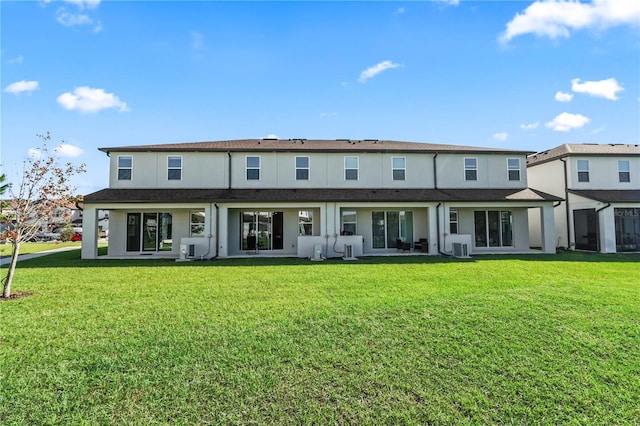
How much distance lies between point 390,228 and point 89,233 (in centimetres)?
1471

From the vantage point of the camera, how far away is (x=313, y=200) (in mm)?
14523

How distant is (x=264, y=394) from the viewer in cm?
344

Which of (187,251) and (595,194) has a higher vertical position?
(595,194)

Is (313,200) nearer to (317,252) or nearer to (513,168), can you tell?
(317,252)

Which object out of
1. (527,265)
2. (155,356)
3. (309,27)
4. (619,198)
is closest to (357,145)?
(309,27)

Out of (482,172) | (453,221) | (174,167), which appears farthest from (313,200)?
(482,172)

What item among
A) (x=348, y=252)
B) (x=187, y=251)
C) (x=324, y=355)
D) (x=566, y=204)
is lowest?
(x=324, y=355)

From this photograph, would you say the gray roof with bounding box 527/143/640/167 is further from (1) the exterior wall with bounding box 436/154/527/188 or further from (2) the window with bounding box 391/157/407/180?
(2) the window with bounding box 391/157/407/180

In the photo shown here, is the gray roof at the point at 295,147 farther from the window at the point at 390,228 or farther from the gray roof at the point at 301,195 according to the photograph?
the window at the point at 390,228

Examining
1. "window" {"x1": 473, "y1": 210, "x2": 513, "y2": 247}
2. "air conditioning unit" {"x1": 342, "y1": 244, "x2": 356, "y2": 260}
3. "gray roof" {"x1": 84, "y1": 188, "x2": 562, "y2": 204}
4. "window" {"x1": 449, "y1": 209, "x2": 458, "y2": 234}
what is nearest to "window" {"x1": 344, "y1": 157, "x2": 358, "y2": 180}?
"gray roof" {"x1": 84, "y1": 188, "x2": 562, "y2": 204}

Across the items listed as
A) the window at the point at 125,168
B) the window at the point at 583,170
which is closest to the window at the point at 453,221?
the window at the point at 583,170

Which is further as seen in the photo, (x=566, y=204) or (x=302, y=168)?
(x=566, y=204)

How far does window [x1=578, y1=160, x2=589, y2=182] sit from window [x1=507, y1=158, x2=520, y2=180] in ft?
13.5

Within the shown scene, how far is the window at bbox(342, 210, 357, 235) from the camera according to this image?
16.6 metres
